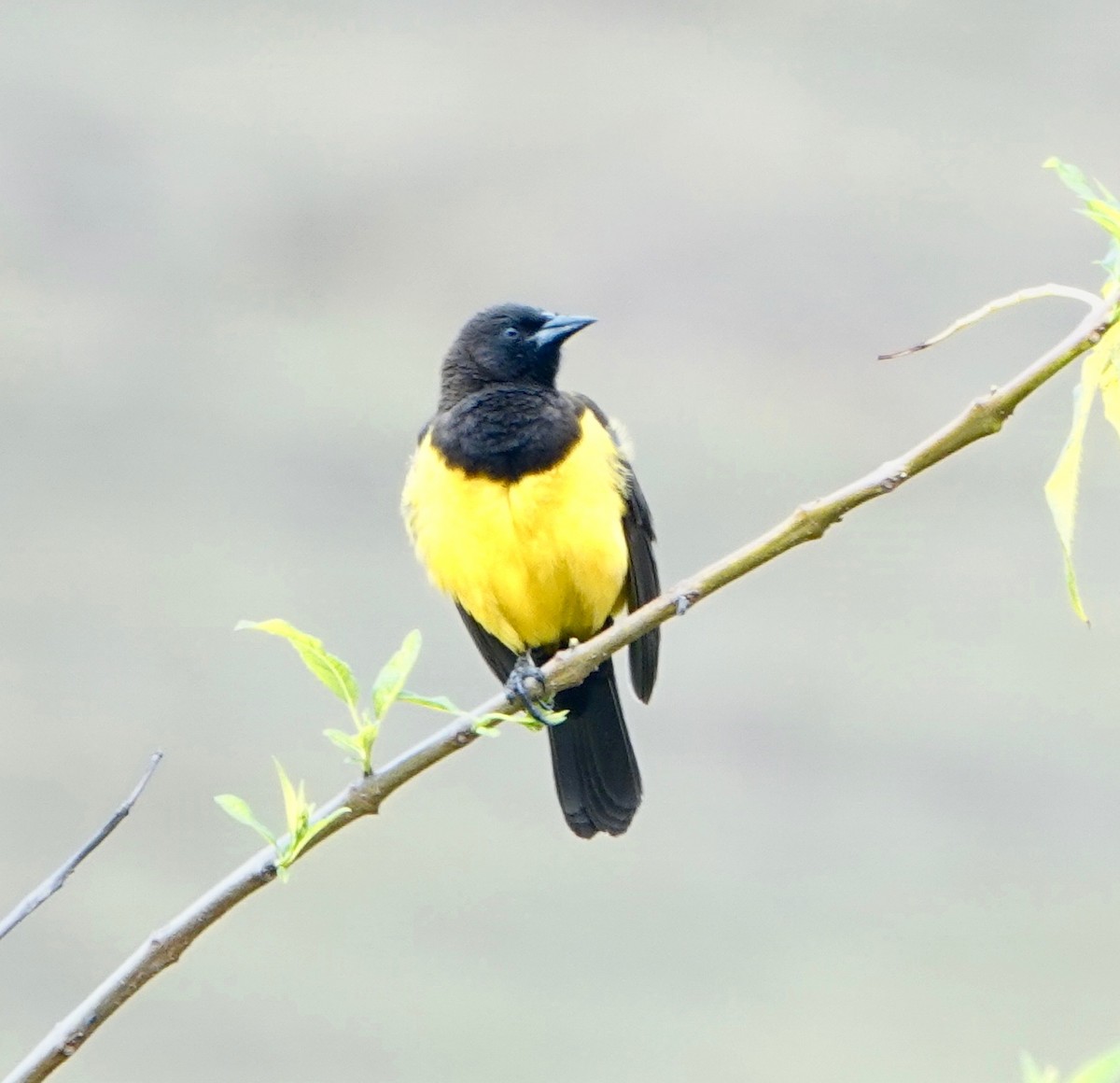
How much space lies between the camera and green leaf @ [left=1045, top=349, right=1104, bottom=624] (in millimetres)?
1093

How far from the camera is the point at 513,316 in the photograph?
342 centimetres

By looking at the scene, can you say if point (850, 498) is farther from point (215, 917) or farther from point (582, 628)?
point (582, 628)

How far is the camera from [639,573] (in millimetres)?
3256

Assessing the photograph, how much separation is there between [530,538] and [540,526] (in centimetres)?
3

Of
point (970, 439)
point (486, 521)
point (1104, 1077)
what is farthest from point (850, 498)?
point (486, 521)

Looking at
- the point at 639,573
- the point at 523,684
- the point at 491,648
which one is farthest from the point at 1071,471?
the point at 491,648

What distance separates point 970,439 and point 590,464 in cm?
196

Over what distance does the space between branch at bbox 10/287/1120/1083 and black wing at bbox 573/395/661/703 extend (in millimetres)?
1738

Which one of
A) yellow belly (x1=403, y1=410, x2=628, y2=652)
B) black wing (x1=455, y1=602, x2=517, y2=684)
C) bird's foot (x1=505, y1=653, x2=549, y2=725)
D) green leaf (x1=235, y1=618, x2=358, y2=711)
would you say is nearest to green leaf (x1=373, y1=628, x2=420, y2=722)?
green leaf (x1=235, y1=618, x2=358, y2=711)

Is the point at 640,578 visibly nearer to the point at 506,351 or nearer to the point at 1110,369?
the point at 506,351

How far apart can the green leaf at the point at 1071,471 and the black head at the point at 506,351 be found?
2.20 m

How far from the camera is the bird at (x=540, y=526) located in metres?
3.06

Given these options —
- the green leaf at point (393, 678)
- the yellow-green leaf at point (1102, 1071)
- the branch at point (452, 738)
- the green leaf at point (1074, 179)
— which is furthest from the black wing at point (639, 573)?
the yellow-green leaf at point (1102, 1071)

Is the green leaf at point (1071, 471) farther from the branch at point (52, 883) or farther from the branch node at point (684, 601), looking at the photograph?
the branch at point (52, 883)
